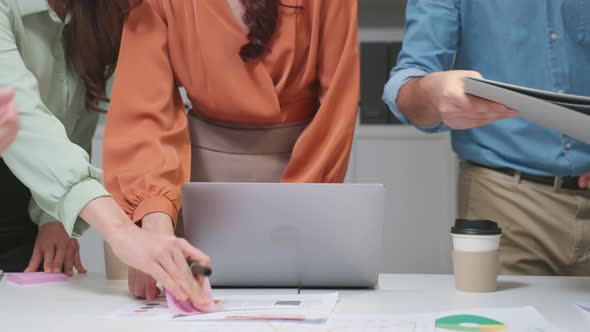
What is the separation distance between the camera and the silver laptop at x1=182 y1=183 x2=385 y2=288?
41.8 inches

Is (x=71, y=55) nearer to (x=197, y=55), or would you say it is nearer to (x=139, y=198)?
(x=197, y=55)

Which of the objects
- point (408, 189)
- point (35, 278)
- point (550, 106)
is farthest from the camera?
point (408, 189)

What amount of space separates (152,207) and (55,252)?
1.28 feet

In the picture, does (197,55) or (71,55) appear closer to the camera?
(197,55)

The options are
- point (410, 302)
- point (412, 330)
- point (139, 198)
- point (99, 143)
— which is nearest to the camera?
point (412, 330)

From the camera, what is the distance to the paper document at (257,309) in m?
0.94

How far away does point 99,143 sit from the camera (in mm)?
3334

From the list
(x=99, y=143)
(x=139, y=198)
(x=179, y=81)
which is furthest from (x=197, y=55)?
(x=99, y=143)

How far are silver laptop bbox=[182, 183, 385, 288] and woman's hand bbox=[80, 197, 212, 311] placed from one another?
0.09 metres

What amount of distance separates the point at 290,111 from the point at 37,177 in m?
0.52

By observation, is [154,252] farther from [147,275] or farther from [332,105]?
[332,105]

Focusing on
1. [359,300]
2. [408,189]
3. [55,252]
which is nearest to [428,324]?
[359,300]

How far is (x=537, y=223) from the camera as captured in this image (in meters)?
1.44

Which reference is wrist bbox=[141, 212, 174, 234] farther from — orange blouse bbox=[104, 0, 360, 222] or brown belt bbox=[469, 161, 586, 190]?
brown belt bbox=[469, 161, 586, 190]
